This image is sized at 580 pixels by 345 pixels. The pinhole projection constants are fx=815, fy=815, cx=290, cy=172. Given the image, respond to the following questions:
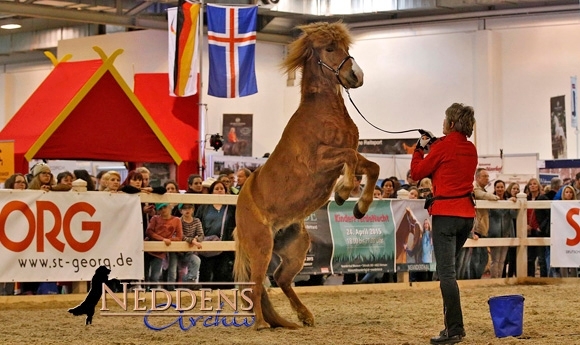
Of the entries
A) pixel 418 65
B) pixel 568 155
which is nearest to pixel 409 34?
pixel 418 65

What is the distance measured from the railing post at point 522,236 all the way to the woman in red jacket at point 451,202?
6955mm

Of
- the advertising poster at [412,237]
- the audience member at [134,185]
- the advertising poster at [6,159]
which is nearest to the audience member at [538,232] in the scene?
the advertising poster at [412,237]

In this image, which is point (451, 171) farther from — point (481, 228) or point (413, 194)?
point (481, 228)

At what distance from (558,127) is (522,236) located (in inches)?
438

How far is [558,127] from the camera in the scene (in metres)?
23.4

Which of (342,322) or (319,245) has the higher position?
(319,245)

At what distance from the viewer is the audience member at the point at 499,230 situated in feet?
42.9

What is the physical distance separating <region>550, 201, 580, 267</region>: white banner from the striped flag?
7.68 meters

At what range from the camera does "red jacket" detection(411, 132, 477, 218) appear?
654cm

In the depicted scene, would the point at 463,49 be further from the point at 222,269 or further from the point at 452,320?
the point at 452,320

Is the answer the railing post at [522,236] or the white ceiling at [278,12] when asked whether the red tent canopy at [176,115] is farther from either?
the white ceiling at [278,12]

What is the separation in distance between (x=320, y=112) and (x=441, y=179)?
1470mm

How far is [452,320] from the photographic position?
653cm

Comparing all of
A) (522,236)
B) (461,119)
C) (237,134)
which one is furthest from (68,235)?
(237,134)
